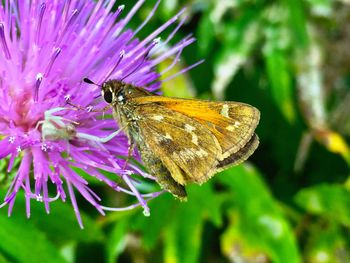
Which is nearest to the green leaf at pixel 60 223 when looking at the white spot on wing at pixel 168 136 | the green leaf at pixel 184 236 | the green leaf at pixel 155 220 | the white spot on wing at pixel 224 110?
the green leaf at pixel 155 220

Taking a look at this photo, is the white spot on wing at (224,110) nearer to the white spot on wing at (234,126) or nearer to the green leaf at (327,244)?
the white spot on wing at (234,126)

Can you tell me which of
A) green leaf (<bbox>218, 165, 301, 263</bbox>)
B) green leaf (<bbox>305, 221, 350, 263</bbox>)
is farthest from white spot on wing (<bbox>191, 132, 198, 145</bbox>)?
green leaf (<bbox>305, 221, 350, 263</bbox>)

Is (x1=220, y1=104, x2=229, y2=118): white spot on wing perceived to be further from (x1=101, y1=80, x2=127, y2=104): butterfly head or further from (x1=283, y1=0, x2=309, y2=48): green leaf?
(x1=283, y1=0, x2=309, y2=48): green leaf

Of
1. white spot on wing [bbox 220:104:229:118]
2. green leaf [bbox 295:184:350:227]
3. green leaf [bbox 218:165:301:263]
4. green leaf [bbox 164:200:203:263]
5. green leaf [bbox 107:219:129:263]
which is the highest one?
white spot on wing [bbox 220:104:229:118]

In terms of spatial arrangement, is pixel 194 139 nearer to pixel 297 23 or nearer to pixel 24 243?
pixel 24 243

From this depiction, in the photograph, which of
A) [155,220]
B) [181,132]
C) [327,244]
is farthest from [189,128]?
[327,244]

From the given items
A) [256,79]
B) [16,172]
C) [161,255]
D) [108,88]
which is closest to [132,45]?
[108,88]
